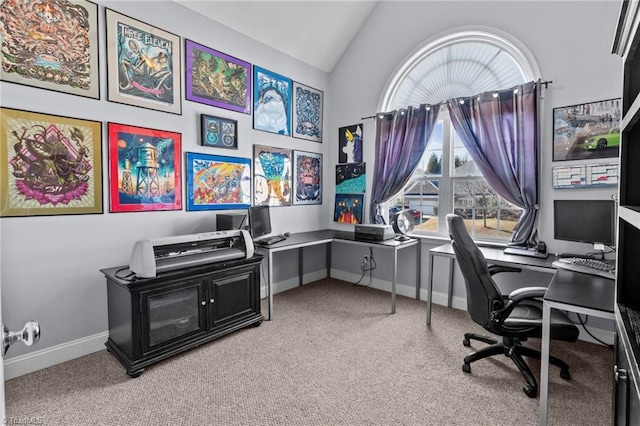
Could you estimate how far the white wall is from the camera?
2164mm

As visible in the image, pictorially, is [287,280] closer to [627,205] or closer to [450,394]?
[450,394]

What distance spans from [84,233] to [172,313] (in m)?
0.91

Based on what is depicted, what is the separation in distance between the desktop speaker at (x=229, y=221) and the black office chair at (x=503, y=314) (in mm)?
1891

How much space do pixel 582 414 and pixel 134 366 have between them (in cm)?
278

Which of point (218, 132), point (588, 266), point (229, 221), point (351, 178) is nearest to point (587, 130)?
point (588, 266)

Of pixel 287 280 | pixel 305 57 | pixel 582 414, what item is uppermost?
pixel 305 57

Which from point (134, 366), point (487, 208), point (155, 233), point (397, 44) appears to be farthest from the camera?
point (397, 44)

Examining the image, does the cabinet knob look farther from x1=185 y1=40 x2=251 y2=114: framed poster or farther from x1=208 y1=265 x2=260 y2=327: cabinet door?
x1=185 y1=40 x2=251 y2=114: framed poster

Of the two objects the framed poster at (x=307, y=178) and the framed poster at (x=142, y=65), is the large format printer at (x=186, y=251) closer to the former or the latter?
the framed poster at (x=142, y=65)

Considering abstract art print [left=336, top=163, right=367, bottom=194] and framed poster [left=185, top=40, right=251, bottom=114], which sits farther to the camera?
abstract art print [left=336, top=163, right=367, bottom=194]

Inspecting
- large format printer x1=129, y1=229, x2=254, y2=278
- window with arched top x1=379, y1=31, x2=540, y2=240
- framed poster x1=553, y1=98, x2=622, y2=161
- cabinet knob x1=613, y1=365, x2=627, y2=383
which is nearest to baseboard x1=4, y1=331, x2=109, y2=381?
large format printer x1=129, y1=229, x2=254, y2=278

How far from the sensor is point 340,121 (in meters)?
4.37

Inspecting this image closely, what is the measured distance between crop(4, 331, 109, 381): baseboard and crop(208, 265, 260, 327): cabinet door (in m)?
0.88

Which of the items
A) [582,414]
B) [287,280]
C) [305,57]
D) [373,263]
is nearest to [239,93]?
[305,57]
